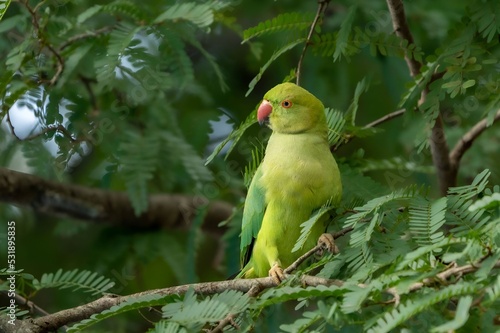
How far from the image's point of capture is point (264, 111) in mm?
3186

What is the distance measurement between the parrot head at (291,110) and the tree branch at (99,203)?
159 cm

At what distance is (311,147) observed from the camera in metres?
3.08

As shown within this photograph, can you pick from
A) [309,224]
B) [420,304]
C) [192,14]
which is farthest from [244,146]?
[420,304]

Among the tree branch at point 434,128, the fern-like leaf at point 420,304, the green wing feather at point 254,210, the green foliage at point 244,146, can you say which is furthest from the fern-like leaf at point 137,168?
the fern-like leaf at point 420,304

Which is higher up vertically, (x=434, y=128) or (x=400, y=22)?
(x=400, y=22)

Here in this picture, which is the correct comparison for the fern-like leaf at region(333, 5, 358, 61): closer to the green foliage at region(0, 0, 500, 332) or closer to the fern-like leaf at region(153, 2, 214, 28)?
the green foliage at region(0, 0, 500, 332)

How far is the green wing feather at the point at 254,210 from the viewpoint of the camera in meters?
3.05

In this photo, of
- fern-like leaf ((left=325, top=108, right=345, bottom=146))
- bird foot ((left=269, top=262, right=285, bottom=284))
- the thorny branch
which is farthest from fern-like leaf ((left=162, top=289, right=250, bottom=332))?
fern-like leaf ((left=325, top=108, right=345, bottom=146))

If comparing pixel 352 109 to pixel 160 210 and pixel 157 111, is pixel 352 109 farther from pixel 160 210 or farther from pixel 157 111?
pixel 160 210

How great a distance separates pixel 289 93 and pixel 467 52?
749mm

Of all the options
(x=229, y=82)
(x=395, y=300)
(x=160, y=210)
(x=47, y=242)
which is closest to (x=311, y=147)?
(x=395, y=300)

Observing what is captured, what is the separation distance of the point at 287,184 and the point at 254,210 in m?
0.19

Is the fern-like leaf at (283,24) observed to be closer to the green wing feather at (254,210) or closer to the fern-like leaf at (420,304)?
the green wing feather at (254,210)

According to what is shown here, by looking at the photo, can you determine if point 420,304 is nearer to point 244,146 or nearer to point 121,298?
point 121,298
